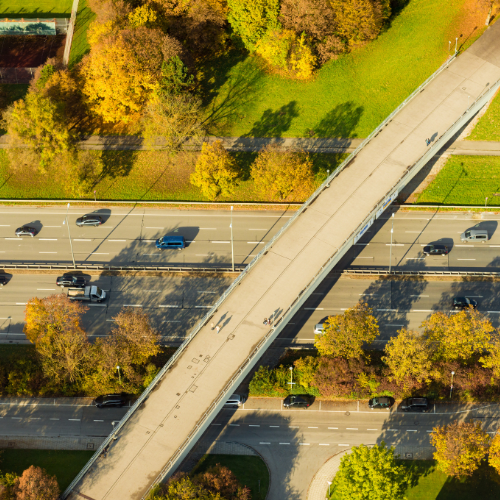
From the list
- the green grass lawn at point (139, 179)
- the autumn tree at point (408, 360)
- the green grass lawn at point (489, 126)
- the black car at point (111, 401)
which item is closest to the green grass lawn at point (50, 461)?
the black car at point (111, 401)

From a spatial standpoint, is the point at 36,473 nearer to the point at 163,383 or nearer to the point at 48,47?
the point at 163,383

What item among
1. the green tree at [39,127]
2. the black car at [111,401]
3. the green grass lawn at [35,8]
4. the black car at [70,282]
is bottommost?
the black car at [111,401]

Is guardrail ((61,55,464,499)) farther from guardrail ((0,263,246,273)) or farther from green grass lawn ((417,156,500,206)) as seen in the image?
guardrail ((0,263,246,273))

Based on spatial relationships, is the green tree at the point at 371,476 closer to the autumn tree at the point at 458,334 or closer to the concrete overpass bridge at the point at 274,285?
the autumn tree at the point at 458,334

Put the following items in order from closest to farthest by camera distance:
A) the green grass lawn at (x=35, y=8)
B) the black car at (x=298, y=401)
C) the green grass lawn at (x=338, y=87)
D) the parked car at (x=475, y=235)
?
the black car at (x=298, y=401) → the parked car at (x=475, y=235) → the green grass lawn at (x=338, y=87) → the green grass lawn at (x=35, y=8)

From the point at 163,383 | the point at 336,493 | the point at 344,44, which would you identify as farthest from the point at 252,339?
the point at 344,44

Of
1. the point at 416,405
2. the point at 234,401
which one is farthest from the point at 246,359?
the point at 416,405
